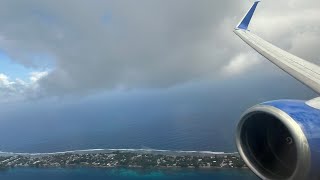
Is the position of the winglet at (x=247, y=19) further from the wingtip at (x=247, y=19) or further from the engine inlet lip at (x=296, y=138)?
the engine inlet lip at (x=296, y=138)

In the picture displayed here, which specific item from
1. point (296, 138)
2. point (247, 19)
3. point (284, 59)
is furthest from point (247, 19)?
point (296, 138)

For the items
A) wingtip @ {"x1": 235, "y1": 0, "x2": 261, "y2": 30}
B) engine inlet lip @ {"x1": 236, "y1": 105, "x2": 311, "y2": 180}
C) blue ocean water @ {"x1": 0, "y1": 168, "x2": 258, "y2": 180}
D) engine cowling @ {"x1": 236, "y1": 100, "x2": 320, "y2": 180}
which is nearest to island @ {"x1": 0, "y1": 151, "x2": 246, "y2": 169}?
blue ocean water @ {"x1": 0, "y1": 168, "x2": 258, "y2": 180}

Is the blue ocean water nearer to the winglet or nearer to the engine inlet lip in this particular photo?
the winglet

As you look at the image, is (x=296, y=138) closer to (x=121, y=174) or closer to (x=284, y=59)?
(x=284, y=59)

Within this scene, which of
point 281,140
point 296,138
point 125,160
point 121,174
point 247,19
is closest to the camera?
point 296,138

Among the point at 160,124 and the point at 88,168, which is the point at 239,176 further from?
the point at 160,124

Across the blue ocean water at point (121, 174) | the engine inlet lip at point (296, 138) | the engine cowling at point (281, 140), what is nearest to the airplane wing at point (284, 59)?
the engine cowling at point (281, 140)

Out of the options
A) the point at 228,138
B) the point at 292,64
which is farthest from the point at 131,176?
the point at 292,64
